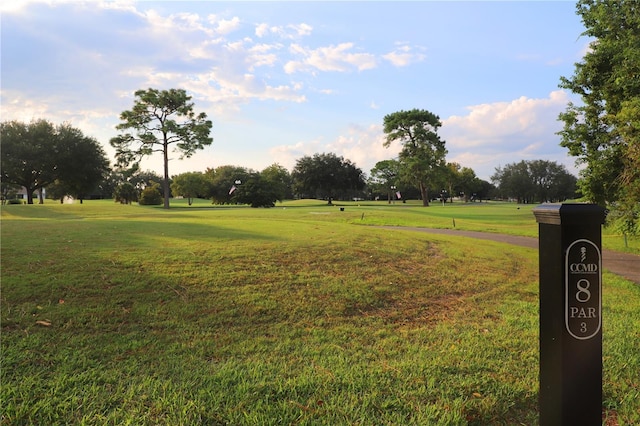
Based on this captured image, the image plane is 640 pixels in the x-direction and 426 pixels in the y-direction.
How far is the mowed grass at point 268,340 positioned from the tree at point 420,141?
45.9 meters

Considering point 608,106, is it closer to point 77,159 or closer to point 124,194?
point 77,159

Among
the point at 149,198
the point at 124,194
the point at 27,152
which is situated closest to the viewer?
the point at 27,152

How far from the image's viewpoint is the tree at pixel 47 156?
121 feet

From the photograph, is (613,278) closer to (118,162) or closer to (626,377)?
(626,377)

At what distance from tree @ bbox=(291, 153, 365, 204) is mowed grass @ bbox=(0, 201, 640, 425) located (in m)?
63.7

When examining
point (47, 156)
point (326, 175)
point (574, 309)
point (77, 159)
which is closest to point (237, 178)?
point (326, 175)

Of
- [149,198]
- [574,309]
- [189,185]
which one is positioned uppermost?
[189,185]

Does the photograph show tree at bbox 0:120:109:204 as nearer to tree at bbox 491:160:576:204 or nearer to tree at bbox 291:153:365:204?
tree at bbox 291:153:365:204

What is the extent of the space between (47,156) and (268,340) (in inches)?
1751

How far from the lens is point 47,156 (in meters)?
38.6

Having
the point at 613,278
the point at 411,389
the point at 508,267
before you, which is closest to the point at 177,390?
the point at 411,389

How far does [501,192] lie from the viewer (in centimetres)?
10069

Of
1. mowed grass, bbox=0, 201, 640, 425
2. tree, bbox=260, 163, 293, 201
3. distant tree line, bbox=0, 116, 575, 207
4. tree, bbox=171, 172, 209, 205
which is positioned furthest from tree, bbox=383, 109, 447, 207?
mowed grass, bbox=0, 201, 640, 425

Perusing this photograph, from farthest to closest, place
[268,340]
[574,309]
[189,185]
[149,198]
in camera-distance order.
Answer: [189,185], [149,198], [268,340], [574,309]
